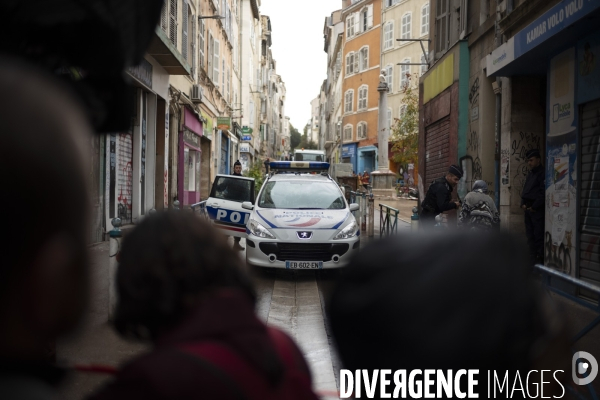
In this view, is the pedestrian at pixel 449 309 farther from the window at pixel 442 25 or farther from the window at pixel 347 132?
the window at pixel 347 132

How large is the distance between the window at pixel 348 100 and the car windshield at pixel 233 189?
130ft

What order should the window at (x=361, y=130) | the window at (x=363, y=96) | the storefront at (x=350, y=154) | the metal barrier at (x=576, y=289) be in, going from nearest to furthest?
the metal barrier at (x=576, y=289)
the window at (x=363, y=96)
the window at (x=361, y=130)
the storefront at (x=350, y=154)

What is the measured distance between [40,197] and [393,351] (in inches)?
26.1

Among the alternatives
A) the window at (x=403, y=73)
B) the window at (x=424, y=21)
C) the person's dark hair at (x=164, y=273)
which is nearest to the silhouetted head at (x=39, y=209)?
the person's dark hair at (x=164, y=273)

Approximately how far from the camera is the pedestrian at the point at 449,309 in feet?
3.33

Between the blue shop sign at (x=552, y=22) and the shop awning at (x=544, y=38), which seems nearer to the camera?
the blue shop sign at (x=552, y=22)

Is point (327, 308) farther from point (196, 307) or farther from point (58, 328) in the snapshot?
point (58, 328)

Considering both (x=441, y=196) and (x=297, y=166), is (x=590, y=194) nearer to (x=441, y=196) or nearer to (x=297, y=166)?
(x=441, y=196)

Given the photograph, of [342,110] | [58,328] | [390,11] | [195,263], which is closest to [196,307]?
[195,263]

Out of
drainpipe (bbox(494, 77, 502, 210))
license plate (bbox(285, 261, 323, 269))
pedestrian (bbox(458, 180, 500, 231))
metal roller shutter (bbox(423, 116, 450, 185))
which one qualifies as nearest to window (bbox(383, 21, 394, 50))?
metal roller shutter (bbox(423, 116, 450, 185))

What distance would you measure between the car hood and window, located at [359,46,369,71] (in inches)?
1568

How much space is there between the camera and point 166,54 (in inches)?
545

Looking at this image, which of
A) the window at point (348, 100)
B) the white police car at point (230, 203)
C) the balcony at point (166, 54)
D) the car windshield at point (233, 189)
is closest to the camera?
the white police car at point (230, 203)

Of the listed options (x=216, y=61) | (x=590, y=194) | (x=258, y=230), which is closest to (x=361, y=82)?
(x=216, y=61)
